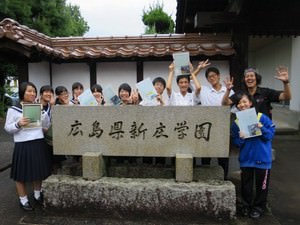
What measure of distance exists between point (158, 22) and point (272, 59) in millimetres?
11470

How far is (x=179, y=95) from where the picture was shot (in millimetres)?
3859

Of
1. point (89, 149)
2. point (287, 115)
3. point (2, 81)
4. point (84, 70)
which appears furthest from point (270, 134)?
point (2, 81)

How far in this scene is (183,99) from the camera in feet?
12.6

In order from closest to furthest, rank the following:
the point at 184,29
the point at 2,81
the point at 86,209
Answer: the point at 86,209 < the point at 184,29 < the point at 2,81

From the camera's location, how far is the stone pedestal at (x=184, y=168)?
11.4ft

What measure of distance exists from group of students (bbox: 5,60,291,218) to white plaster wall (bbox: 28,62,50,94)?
259 cm

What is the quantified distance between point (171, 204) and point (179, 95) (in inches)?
57.5

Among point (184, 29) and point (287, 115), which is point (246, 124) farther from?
point (287, 115)

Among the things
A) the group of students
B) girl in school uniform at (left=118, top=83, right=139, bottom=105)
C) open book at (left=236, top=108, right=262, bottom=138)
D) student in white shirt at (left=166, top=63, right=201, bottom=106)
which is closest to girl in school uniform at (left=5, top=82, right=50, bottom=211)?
the group of students

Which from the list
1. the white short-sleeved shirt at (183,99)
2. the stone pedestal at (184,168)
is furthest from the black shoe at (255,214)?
the white short-sleeved shirt at (183,99)

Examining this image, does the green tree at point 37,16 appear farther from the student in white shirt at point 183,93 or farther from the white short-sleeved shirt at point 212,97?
the white short-sleeved shirt at point 212,97

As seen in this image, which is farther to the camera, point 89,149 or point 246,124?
point 89,149

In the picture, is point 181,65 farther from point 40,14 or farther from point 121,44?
point 40,14

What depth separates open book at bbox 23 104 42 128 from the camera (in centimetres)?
340
